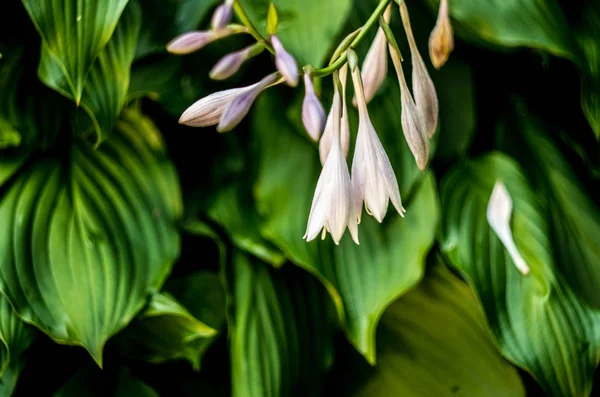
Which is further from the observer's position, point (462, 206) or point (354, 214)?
point (462, 206)

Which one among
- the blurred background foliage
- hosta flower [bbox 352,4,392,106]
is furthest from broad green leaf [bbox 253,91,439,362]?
hosta flower [bbox 352,4,392,106]

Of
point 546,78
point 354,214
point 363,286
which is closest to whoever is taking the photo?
point 354,214

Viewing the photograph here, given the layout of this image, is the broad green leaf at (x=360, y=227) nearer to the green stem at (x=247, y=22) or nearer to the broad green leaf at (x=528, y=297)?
the broad green leaf at (x=528, y=297)

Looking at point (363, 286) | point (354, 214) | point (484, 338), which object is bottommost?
point (484, 338)

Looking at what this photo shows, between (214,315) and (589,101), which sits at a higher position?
(589,101)

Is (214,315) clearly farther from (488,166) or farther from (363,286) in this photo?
(488,166)

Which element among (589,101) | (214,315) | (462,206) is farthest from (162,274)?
(589,101)

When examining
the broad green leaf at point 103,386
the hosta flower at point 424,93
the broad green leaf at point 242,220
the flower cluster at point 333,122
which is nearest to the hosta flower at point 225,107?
the flower cluster at point 333,122
